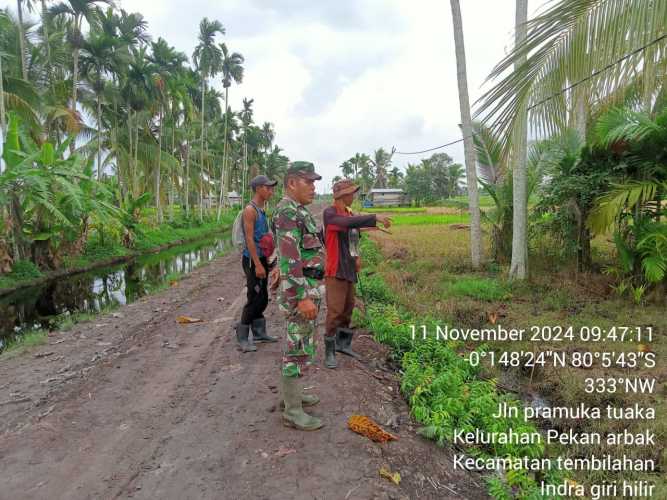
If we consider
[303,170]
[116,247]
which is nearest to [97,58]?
[116,247]

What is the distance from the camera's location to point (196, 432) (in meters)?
3.16

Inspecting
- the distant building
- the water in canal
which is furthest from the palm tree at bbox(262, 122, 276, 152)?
the water in canal

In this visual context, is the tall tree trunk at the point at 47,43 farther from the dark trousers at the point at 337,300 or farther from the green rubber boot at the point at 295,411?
the green rubber boot at the point at 295,411

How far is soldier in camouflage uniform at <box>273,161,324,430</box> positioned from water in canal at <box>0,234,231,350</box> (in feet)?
21.2

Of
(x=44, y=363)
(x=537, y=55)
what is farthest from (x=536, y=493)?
(x=44, y=363)

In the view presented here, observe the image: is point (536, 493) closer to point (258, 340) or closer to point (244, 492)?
point (244, 492)

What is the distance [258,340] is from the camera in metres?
5.18

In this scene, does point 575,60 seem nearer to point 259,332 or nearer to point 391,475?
point 391,475

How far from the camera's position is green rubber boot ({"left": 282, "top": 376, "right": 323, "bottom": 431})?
10.2 feet

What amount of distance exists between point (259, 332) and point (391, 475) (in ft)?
9.20

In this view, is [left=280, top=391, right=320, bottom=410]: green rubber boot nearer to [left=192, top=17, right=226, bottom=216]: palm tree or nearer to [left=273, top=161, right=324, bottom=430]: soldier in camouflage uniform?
[left=273, top=161, right=324, bottom=430]: soldier in camouflage uniform

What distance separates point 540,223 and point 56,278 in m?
13.3

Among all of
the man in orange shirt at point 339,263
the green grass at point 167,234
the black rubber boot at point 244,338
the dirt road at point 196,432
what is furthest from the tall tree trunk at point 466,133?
the green grass at point 167,234

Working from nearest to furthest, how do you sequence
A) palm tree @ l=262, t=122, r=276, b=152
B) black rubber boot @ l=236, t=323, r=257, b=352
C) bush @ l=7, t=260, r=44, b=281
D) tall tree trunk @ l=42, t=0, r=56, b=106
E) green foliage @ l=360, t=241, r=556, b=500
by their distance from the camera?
green foliage @ l=360, t=241, r=556, b=500 < black rubber boot @ l=236, t=323, r=257, b=352 < bush @ l=7, t=260, r=44, b=281 < tall tree trunk @ l=42, t=0, r=56, b=106 < palm tree @ l=262, t=122, r=276, b=152
